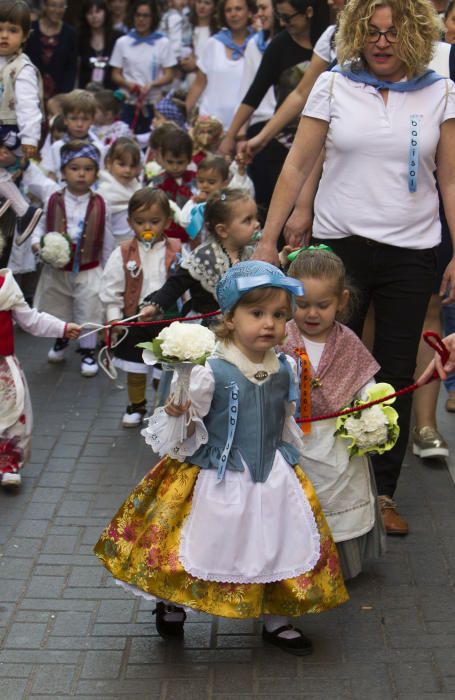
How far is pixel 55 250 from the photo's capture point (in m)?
8.48

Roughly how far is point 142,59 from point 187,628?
9.67 metres

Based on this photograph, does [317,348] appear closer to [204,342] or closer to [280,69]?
[204,342]

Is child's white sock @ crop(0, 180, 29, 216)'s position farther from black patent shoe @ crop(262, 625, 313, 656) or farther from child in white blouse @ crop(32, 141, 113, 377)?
black patent shoe @ crop(262, 625, 313, 656)

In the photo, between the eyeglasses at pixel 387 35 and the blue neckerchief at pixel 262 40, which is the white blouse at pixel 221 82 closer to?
→ the blue neckerchief at pixel 262 40

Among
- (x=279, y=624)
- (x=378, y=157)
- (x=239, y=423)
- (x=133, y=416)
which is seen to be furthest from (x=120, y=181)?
(x=279, y=624)

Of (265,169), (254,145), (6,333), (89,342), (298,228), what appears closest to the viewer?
(298,228)

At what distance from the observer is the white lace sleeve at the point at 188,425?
14.3 feet

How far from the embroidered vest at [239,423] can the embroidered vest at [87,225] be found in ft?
14.7

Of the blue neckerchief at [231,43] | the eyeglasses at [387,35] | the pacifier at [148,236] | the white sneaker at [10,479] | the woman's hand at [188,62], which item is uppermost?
the eyeglasses at [387,35]

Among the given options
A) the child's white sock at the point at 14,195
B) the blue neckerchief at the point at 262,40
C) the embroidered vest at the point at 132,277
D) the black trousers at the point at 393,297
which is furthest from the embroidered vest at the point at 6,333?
the blue neckerchief at the point at 262,40

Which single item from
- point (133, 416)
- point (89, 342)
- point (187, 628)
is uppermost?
point (187, 628)

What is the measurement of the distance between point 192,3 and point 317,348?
9.91 metres

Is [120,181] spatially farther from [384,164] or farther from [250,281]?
[250,281]

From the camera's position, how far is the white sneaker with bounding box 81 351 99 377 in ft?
28.5
